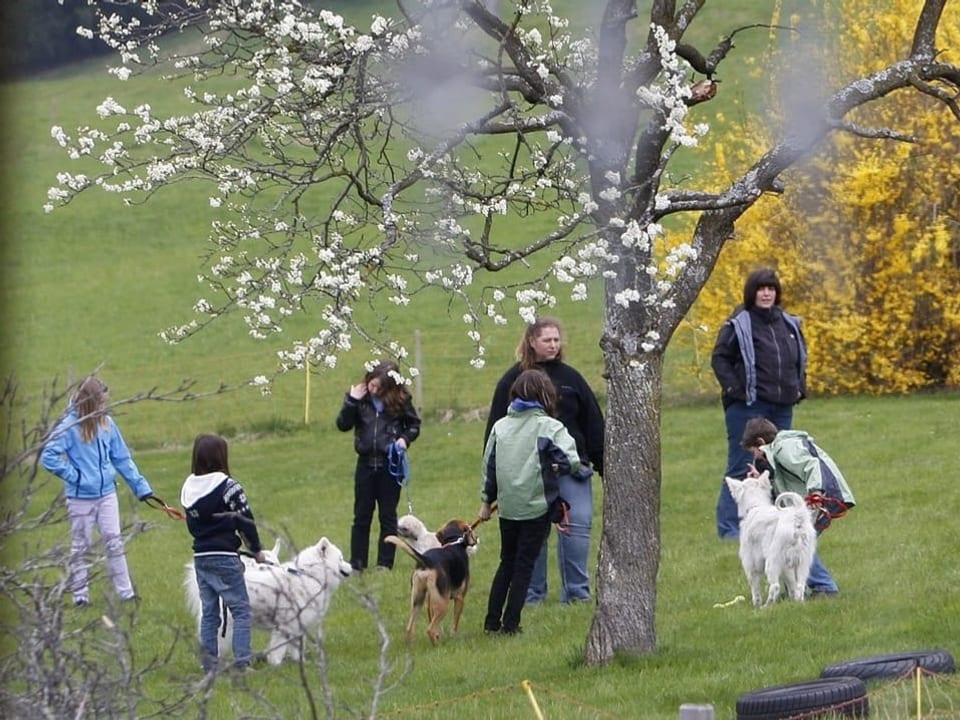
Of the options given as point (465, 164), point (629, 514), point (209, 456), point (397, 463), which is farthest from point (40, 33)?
point (397, 463)

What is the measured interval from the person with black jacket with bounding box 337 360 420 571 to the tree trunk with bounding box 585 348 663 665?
4.50 m

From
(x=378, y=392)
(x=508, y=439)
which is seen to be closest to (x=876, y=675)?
(x=508, y=439)

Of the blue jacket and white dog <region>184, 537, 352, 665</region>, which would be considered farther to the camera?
the blue jacket

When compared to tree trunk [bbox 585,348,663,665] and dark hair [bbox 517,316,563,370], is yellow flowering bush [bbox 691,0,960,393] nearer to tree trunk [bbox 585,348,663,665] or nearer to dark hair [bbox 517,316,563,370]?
dark hair [bbox 517,316,563,370]

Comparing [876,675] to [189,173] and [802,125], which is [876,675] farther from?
[189,173]

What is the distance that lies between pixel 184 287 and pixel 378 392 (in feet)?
103

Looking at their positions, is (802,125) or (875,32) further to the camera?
(875,32)

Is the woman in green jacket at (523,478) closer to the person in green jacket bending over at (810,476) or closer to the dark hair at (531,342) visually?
the dark hair at (531,342)

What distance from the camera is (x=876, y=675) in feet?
28.2

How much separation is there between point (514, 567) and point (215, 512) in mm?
2164

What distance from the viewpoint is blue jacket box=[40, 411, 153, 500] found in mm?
12578

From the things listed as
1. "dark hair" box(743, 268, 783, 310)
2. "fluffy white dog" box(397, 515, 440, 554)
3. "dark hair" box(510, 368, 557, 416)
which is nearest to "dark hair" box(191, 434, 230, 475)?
"dark hair" box(510, 368, 557, 416)

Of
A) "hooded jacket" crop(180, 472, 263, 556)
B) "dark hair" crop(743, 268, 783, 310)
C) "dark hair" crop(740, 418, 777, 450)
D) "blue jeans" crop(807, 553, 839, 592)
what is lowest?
"blue jeans" crop(807, 553, 839, 592)

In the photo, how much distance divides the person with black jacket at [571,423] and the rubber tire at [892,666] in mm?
3363
